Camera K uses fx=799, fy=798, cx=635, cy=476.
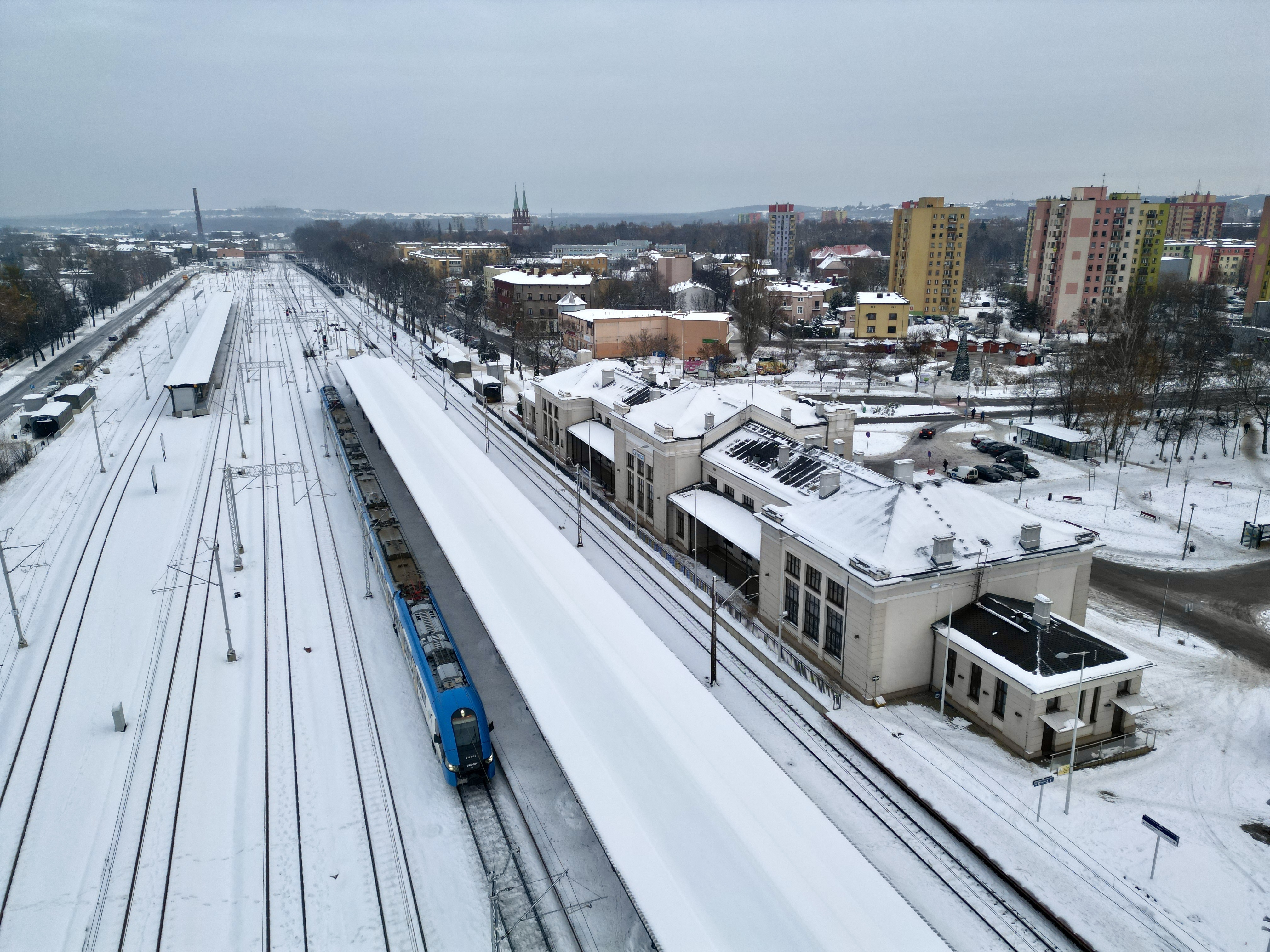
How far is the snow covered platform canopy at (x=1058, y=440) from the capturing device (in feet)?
180

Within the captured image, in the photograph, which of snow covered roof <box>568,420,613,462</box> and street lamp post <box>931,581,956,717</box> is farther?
snow covered roof <box>568,420,613,462</box>

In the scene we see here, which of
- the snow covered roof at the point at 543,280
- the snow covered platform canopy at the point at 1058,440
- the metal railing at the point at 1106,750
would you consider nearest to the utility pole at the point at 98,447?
the metal railing at the point at 1106,750

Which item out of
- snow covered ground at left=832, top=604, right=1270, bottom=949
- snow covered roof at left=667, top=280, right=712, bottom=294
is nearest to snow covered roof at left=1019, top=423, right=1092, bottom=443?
snow covered ground at left=832, top=604, right=1270, bottom=949

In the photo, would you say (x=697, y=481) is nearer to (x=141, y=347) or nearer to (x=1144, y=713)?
(x=1144, y=713)

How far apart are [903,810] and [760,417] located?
22.0 meters

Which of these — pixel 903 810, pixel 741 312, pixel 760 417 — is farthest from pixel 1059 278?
pixel 903 810

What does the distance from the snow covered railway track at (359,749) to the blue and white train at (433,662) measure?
5.80 ft

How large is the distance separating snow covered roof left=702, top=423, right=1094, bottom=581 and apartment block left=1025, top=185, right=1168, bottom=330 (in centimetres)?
8842

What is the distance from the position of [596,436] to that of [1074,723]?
32.4m

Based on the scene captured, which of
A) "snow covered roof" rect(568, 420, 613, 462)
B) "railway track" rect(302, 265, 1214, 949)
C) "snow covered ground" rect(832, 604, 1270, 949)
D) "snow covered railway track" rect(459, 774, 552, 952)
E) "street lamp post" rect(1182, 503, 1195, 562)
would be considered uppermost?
"snow covered roof" rect(568, 420, 613, 462)

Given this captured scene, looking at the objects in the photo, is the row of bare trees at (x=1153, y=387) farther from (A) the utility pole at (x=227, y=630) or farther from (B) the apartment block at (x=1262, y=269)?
(A) the utility pole at (x=227, y=630)

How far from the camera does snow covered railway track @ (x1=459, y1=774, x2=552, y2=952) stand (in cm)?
1814

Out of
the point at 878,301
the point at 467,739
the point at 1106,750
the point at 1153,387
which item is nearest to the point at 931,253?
the point at 878,301

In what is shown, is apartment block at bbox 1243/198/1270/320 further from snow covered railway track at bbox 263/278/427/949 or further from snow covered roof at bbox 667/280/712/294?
snow covered railway track at bbox 263/278/427/949
